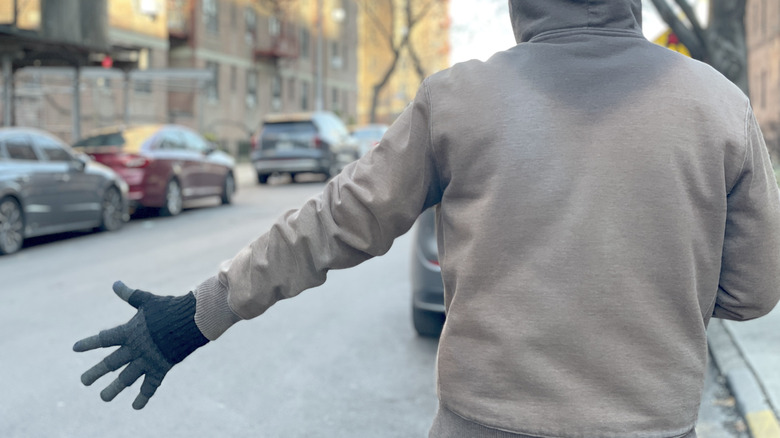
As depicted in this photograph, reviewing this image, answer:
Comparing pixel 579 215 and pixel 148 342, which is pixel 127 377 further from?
pixel 579 215

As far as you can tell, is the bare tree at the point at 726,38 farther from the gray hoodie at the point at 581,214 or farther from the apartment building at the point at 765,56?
the apartment building at the point at 765,56

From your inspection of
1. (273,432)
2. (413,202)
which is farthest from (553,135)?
(273,432)

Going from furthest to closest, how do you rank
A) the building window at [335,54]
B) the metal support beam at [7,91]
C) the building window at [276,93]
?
the building window at [335,54] < the building window at [276,93] < the metal support beam at [7,91]

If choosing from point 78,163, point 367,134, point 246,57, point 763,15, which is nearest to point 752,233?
point 78,163

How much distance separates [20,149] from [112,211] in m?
2.21

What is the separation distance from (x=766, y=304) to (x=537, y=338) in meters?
0.58

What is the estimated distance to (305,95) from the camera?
161ft

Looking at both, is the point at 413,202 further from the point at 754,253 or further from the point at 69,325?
the point at 69,325

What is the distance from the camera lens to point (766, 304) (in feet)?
6.55

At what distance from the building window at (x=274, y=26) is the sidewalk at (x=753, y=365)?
1538 inches

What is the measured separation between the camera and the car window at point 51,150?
11828 mm

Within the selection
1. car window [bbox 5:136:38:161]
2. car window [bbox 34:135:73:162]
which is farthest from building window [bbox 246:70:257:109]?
car window [bbox 5:136:38:161]

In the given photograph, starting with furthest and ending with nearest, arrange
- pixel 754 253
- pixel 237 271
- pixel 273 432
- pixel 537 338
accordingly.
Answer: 1. pixel 273 432
2. pixel 237 271
3. pixel 754 253
4. pixel 537 338

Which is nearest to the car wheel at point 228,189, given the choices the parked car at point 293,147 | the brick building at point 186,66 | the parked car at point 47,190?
the brick building at point 186,66
